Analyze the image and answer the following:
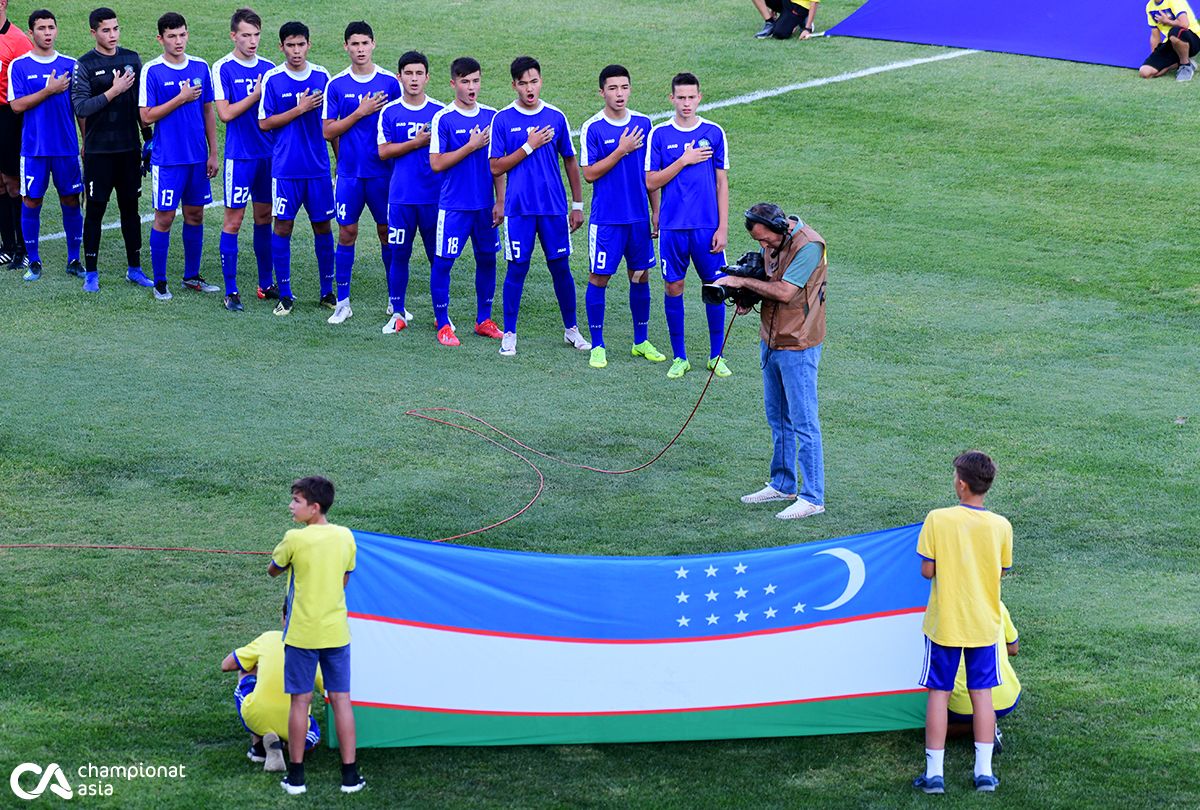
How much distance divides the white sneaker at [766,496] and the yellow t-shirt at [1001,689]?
110 inches

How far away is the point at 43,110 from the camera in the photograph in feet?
41.6

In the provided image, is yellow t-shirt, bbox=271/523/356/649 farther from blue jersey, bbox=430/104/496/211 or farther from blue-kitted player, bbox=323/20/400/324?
blue-kitted player, bbox=323/20/400/324

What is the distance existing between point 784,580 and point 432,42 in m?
15.3

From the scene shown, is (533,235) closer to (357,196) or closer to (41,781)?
(357,196)

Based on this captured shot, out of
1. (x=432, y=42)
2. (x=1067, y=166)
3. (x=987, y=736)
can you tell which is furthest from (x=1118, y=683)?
(x=432, y=42)

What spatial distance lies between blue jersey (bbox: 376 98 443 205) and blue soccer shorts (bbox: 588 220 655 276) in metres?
1.33

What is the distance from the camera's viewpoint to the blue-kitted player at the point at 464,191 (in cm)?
1155

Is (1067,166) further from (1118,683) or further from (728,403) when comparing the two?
(1118,683)

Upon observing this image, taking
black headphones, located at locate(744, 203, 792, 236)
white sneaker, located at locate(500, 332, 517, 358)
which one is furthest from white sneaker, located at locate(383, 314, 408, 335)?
black headphones, located at locate(744, 203, 792, 236)

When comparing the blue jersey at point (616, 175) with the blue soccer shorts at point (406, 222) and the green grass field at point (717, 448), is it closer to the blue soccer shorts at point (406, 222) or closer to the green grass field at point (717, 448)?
the green grass field at point (717, 448)

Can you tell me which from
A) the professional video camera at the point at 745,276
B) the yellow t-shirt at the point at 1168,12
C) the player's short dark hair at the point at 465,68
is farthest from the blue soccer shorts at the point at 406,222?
the yellow t-shirt at the point at 1168,12

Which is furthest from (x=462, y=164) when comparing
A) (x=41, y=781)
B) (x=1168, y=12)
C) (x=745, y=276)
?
(x=1168, y=12)

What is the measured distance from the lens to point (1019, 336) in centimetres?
1223

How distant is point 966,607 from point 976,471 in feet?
1.72
